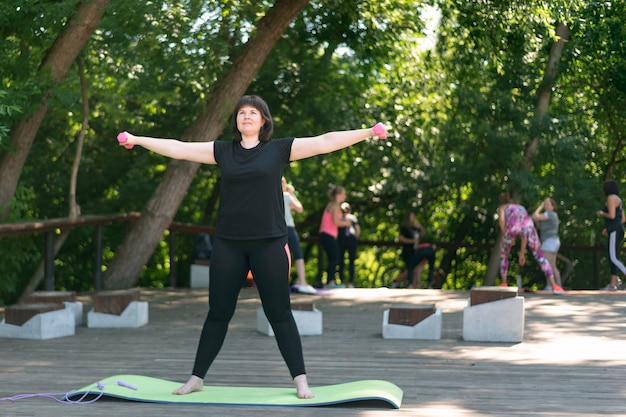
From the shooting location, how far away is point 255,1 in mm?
14383

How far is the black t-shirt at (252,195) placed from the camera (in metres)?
6.12

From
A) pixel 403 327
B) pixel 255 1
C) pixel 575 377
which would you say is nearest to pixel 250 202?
pixel 575 377

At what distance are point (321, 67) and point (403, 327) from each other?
29.6 feet

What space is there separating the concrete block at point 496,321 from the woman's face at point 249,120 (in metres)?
3.70

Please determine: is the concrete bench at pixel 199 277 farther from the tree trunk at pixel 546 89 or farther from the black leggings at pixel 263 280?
the black leggings at pixel 263 280

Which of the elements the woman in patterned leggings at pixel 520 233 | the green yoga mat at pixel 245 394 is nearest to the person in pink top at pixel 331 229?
the woman in patterned leggings at pixel 520 233

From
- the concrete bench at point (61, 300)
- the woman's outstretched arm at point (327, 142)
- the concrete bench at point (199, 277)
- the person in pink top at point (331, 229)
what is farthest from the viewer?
the concrete bench at point (199, 277)

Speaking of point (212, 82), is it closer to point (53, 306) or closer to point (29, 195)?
point (29, 195)

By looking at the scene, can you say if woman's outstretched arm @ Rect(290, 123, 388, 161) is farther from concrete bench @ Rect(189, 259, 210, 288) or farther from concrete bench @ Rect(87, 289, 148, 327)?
concrete bench @ Rect(189, 259, 210, 288)

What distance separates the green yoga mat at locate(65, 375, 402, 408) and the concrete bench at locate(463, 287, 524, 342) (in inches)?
108

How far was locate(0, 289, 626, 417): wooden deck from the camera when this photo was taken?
6.04 m

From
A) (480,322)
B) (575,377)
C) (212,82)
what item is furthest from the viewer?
(212,82)

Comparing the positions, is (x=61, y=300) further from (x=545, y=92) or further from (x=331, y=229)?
(x=545, y=92)

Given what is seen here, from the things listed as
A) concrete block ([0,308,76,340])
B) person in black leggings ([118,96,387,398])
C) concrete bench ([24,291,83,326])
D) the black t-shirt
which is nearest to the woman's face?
person in black leggings ([118,96,387,398])
